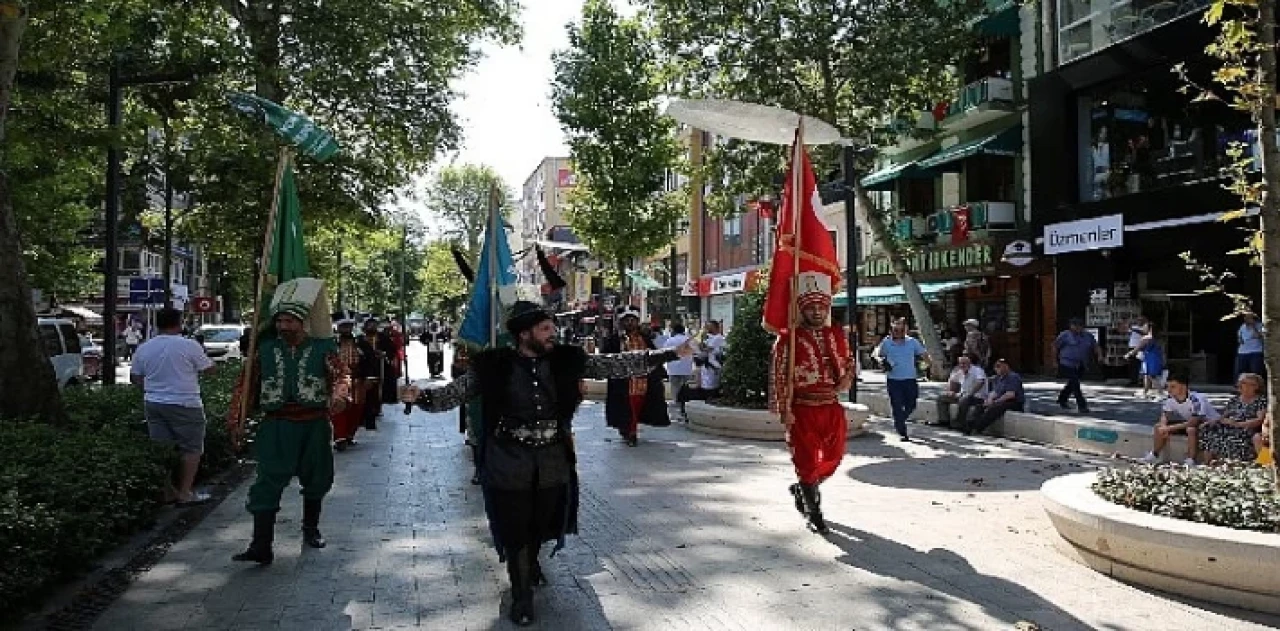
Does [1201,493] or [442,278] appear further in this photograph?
[442,278]

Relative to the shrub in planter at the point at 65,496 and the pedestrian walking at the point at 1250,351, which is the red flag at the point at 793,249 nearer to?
the shrub in planter at the point at 65,496

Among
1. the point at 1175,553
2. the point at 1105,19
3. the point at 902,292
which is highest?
the point at 1105,19

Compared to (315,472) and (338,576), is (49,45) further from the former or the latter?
(338,576)

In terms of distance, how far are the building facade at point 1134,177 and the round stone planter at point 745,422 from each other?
32.9ft

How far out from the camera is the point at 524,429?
17.4 feet

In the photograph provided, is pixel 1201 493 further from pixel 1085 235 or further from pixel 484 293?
pixel 1085 235

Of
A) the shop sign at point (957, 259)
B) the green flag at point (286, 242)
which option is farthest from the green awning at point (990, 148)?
the green flag at point (286, 242)

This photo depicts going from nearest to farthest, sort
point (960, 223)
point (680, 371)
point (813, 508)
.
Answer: point (813, 508) → point (680, 371) → point (960, 223)

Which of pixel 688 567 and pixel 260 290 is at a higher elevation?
pixel 260 290

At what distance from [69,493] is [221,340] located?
98.5ft

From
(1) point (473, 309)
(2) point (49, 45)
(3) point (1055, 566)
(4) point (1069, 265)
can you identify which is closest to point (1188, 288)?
(4) point (1069, 265)

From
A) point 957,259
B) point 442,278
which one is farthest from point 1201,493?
point 442,278

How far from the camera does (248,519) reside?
8094 mm

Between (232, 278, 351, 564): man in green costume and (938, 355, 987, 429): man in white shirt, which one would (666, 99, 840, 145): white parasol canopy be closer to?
(232, 278, 351, 564): man in green costume
